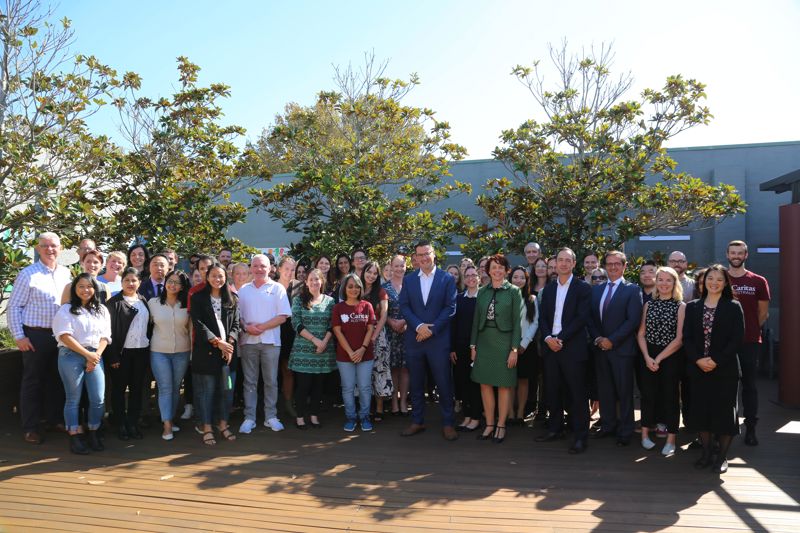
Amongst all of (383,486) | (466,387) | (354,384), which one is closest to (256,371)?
(354,384)

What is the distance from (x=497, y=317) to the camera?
5.24m

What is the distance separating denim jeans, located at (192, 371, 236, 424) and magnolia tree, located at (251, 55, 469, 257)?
10.2ft

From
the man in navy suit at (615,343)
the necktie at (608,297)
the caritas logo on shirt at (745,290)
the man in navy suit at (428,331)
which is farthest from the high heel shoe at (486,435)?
the caritas logo on shirt at (745,290)

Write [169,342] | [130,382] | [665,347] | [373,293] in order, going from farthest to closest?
1. [373,293]
2. [130,382]
3. [169,342]
4. [665,347]

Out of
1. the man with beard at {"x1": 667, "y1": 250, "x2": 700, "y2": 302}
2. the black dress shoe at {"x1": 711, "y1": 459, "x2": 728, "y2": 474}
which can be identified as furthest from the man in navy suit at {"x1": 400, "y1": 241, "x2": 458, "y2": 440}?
the man with beard at {"x1": 667, "y1": 250, "x2": 700, "y2": 302}

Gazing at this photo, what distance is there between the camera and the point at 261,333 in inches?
213

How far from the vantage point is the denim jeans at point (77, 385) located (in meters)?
4.67

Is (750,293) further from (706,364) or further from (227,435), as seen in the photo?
(227,435)

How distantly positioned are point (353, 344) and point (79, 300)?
7.75 ft

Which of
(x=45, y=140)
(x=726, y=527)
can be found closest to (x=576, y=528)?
(x=726, y=527)

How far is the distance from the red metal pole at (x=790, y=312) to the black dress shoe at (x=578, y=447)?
325 centimetres

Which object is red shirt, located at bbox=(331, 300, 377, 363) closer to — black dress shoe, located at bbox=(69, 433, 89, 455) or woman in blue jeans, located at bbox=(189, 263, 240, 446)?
woman in blue jeans, located at bbox=(189, 263, 240, 446)

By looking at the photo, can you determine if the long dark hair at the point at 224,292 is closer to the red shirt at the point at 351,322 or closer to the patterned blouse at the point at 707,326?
the red shirt at the point at 351,322

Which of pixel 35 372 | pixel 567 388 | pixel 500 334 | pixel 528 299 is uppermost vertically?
pixel 528 299
